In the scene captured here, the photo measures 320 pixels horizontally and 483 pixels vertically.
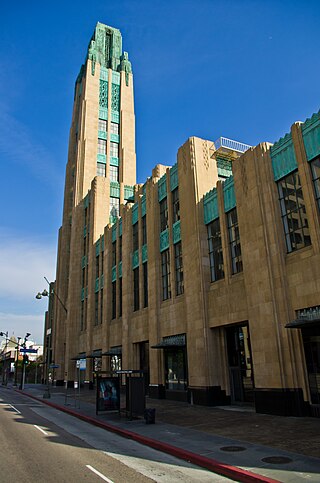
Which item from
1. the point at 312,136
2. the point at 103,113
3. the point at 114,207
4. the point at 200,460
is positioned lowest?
the point at 200,460

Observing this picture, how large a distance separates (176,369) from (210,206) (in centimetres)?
1230

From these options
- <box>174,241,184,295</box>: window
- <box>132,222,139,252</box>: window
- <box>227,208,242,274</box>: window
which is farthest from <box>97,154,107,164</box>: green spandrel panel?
<box>227,208,242,274</box>: window

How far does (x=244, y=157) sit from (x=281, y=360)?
11686mm

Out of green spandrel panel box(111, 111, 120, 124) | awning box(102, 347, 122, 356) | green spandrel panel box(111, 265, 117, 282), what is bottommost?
awning box(102, 347, 122, 356)

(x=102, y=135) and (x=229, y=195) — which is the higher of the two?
(x=102, y=135)

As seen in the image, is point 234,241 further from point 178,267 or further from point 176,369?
point 176,369

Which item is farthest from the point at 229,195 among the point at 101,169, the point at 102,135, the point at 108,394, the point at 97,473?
the point at 102,135

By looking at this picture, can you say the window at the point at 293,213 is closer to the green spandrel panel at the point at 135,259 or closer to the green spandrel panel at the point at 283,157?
the green spandrel panel at the point at 283,157

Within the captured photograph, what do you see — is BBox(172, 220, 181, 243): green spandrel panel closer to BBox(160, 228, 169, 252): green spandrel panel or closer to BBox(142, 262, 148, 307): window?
BBox(160, 228, 169, 252): green spandrel panel

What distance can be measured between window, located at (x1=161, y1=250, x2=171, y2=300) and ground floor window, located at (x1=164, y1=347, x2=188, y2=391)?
4.35m

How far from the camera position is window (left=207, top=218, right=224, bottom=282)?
79.8 feet

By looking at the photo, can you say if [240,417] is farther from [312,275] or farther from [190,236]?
[190,236]

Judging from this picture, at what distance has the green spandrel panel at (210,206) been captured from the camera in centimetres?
2506

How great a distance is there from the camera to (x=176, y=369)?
27344 millimetres
